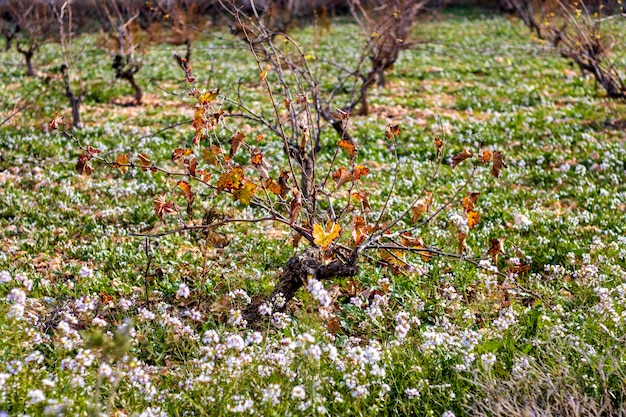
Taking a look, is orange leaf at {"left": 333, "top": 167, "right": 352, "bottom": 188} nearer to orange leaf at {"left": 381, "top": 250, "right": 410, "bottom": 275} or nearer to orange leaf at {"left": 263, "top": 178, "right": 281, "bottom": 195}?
orange leaf at {"left": 263, "top": 178, "right": 281, "bottom": 195}

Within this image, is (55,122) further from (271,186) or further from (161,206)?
(271,186)

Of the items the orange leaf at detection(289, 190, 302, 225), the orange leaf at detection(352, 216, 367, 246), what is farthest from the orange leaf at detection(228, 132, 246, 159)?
the orange leaf at detection(352, 216, 367, 246)

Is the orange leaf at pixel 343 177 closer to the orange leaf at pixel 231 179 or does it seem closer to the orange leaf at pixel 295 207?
the orange leaf at pixel 295 207

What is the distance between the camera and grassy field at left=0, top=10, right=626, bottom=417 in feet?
11.6

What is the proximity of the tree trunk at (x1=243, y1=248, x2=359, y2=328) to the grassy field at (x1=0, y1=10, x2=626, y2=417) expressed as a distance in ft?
0.56

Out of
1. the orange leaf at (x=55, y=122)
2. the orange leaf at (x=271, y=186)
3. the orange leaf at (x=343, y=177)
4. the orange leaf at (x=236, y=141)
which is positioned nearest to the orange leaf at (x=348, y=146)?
the orange leaf at (x=343, y=177)

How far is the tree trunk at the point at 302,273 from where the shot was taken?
4.49m

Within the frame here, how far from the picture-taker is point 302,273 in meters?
4.61

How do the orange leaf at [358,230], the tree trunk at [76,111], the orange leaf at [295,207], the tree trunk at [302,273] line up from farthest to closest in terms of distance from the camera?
1. the tree trunk at [76,111]
2. the tree trunk at [302,273]
3. the orange leaf at [358,230]
4. the orange leaf at [295,207]

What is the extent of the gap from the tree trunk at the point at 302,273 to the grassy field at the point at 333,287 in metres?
0.17

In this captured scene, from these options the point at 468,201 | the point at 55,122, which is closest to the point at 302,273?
the point at 468,201

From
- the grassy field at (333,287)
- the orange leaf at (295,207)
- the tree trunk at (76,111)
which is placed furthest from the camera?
the tree trunk at (76,111)

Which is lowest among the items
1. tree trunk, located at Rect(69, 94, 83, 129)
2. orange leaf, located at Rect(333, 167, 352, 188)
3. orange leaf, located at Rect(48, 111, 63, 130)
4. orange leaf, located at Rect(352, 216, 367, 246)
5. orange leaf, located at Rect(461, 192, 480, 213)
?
tree trunk, located at Rect(69, 94, 83, 129)

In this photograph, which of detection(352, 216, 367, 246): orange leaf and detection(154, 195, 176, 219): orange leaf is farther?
detection(154, 195, 176, 219): orange leaf
